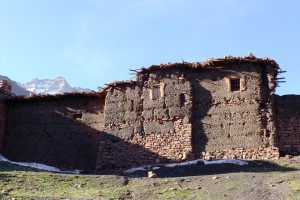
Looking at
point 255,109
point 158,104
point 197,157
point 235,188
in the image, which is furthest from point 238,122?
point 235,188

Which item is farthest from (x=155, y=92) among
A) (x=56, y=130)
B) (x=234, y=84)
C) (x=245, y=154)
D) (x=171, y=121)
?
(x=56, y=130)

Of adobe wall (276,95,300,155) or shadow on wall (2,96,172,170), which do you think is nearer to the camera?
adobe wall (276,95,300,155)

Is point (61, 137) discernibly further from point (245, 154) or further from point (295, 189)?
point (295, 189)

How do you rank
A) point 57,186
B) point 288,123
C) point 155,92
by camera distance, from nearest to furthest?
1. point 57,186
2. point 288,123
3. point 155,92

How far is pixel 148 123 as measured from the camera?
23078 mm

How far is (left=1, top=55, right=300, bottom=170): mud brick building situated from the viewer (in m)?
21.5

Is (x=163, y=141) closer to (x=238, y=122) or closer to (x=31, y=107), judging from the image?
(x=238, y=122)

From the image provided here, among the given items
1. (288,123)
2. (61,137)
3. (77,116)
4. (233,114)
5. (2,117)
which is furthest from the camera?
(2,117)

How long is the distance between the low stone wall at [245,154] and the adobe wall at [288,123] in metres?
0.71

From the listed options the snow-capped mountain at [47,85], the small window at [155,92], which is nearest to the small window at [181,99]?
the small window at [155,92]

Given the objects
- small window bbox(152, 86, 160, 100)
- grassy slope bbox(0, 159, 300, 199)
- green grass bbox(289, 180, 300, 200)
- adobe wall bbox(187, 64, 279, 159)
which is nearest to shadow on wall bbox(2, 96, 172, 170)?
small window bbox(152, 86, 160, 100)

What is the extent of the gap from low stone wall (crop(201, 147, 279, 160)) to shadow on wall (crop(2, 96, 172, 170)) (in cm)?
344

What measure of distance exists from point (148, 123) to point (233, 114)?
13.2ft

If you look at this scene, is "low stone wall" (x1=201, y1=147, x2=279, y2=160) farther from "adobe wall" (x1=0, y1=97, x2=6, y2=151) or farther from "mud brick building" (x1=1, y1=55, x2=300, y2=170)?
"adobe wall" (x1=0, y1=97, x2=6, y2=151)
